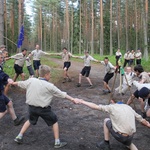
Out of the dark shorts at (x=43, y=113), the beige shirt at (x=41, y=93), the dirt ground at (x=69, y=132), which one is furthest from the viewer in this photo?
the dirt ground at (x=69, y=132)

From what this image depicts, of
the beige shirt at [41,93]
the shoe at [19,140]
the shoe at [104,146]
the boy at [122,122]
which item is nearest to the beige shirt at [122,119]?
the boy at [122,122]

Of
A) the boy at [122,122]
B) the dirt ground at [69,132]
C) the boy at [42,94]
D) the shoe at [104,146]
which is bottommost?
the dirt ground at [69,132]

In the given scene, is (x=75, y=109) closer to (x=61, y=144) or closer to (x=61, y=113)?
(x=61, y=113)

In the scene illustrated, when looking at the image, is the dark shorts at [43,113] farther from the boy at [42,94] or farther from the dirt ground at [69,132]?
the dirt ground at [69,132]

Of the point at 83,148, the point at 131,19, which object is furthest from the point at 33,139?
the point at 131,19

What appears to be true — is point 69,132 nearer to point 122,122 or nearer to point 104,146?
point 104,146

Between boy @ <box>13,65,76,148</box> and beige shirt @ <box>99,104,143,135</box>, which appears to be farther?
boy @ <box>13,65,76,148</box>

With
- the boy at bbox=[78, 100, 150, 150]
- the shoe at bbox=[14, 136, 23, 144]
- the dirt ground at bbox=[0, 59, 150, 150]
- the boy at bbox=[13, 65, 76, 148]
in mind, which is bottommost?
the dirt ground at bbox=[0, 59, 150, 150]

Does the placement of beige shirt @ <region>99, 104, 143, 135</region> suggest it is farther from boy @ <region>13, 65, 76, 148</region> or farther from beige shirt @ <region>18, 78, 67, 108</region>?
beige shirt @ <region>18, 78, 67, 108</region>

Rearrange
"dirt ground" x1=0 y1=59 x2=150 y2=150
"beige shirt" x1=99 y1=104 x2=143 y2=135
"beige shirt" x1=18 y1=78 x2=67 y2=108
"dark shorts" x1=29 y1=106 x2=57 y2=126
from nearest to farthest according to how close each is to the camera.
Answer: "beige shirt" x1=99 y1=104 x2=143 y2=135 < "beige shirt" x1=18 y1=78 x2=67 y2=108 < "dark shorts" x1=29 y1=106 x2=57 y2=126 < "dirt ground" x1=0 y1=59 x2=150 y2=150

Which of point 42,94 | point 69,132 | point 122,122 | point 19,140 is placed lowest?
point 69,132

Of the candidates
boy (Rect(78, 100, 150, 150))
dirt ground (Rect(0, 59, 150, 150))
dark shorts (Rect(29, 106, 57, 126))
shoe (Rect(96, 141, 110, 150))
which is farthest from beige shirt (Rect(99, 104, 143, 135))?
dark shorts (Rect(29, 106, 57, 126))

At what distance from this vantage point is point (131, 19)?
46.3 metres

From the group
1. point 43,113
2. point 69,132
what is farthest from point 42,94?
point 69,132
